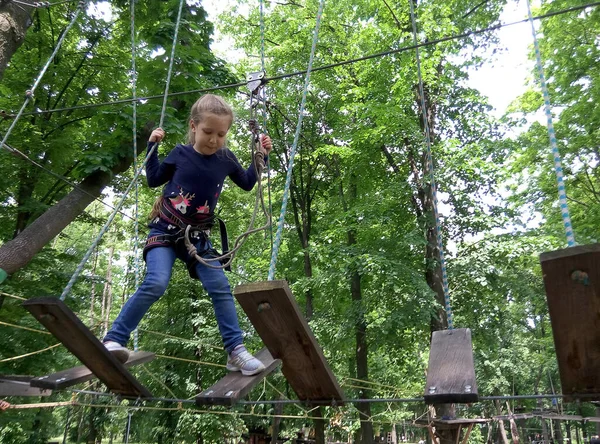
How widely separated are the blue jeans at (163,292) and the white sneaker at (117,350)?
23mm

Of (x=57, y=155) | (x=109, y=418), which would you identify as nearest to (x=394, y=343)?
(x=57, y=155)

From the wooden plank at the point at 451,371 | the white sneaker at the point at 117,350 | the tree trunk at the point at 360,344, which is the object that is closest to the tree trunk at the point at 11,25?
the white sneaker at the point at 117,350

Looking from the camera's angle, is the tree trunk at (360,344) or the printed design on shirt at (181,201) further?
the tree trunk at (360,344)

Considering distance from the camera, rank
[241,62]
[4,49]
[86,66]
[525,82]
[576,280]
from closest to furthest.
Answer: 1. [576,280]
2. [4,49]
3. [86,66]
4. [525,82]
5. [241,62]

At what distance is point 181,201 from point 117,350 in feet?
2.52

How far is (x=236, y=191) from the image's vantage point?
44.0 ft

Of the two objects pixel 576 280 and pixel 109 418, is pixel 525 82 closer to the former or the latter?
pixel 576 280

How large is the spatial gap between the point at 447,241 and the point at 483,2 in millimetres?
4499

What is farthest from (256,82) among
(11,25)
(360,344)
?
(360,344)

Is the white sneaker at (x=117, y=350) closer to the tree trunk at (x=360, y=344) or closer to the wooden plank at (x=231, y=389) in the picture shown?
the wooden plank at (x=231, y=389)

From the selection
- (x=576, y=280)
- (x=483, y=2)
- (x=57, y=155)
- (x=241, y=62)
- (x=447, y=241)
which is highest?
(x=241, y=62)

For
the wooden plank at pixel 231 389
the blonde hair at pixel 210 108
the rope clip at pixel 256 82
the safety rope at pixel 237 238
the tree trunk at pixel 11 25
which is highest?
the tree trunk at pixel 11 25

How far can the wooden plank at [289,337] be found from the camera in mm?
1751

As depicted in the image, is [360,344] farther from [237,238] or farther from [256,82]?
[237,238]
